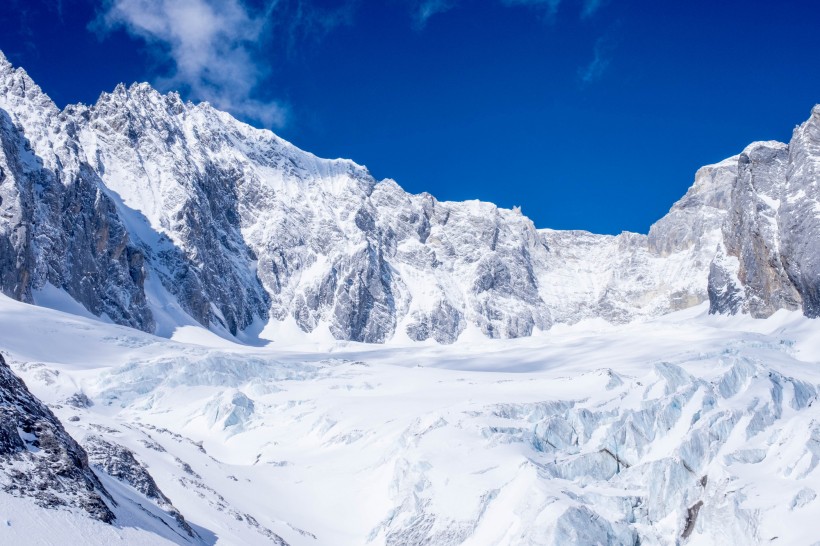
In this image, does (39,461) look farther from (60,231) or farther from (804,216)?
(60,231)

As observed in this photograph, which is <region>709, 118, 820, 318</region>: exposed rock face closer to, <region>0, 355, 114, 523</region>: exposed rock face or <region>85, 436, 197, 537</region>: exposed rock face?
<region>85, 436, 197, 537</region>: exposed rock face

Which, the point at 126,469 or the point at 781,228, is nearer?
the point at 126,469

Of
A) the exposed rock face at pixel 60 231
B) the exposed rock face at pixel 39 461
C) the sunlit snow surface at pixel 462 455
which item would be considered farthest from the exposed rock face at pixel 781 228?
the exposed rock face at pixel 39 461

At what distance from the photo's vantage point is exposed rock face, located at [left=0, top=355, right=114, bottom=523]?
2219 cm

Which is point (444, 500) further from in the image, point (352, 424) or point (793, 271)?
point (793, 271)

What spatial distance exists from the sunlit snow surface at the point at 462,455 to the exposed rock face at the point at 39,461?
663mm

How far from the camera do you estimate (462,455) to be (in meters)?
54.3

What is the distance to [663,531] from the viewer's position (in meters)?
45.8

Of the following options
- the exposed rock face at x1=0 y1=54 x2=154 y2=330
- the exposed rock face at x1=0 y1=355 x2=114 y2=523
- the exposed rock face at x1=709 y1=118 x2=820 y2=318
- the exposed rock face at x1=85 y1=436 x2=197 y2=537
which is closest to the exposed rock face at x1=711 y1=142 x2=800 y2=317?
the exposed rock face at x1=709 y1=118 x2=820 y2=318

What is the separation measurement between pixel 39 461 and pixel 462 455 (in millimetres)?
34380

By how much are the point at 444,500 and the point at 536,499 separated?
23.8ft

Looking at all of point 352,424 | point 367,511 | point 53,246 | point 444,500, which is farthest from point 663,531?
point 53,246

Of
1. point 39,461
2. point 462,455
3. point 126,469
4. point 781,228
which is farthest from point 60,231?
point 39,461

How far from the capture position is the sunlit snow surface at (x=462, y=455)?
42.0 meters
